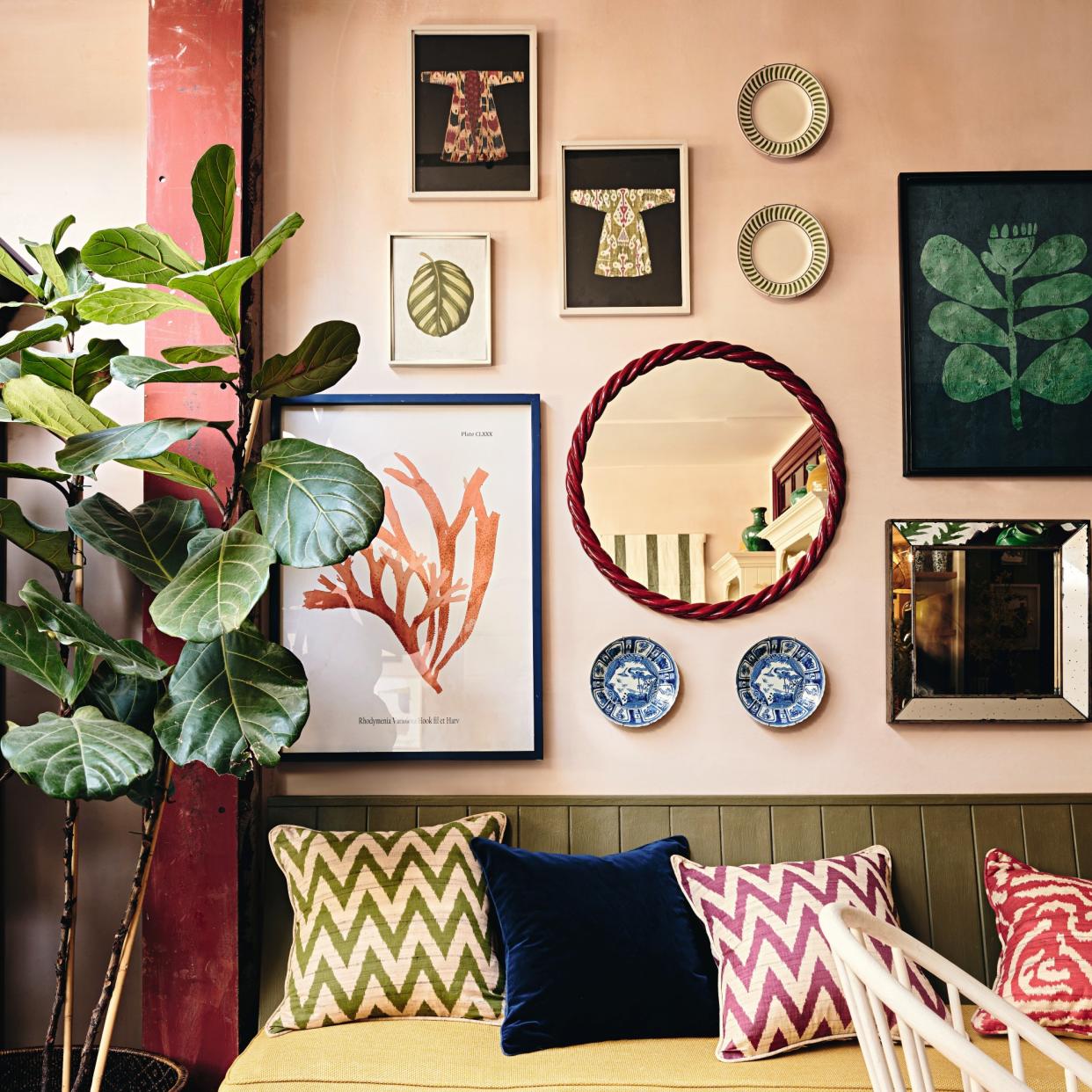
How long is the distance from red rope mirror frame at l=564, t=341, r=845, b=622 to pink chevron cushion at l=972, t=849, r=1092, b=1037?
795 millimetres

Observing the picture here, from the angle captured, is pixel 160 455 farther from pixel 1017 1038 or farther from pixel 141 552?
pixel 1017 1038

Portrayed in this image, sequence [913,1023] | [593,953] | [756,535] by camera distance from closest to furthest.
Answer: [913,1023]
[593,953]
[756,535]

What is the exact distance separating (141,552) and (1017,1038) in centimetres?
158

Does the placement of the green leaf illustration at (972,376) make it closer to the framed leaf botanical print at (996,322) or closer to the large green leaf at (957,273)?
the framed leaf botanical print at (996,322)

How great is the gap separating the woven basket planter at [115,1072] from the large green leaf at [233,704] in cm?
81

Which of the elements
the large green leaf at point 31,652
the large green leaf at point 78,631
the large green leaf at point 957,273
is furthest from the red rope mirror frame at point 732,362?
the large green leaf at point 31,652

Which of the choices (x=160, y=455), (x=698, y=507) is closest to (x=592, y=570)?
(x=698, y=507)

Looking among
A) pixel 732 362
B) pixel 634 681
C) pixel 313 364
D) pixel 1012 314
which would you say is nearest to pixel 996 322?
pixel 1012 314

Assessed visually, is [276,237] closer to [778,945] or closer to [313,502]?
[313,502]

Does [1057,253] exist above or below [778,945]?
above

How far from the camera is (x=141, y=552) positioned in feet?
6.21

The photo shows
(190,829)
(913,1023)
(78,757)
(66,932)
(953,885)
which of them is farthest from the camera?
(953,885)

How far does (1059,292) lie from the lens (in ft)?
8.27

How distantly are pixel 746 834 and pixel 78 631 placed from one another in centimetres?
153
